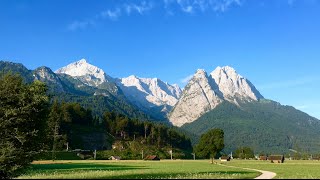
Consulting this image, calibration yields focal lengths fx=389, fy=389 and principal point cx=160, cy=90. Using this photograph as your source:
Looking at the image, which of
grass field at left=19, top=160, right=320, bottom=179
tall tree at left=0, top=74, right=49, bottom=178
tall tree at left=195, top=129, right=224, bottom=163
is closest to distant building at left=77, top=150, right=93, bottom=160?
tall tree at left=195, top=129, right=224, bottom=163

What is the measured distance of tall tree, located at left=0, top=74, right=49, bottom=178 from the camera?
152 ft

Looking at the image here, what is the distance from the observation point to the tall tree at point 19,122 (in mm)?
46281

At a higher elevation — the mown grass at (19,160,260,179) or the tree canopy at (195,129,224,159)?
the tree canopy at (195,129,224,159)

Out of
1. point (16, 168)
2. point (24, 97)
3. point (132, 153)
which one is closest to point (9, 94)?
point (24, 97)

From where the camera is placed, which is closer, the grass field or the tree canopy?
the grass field

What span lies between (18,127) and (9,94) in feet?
13.9

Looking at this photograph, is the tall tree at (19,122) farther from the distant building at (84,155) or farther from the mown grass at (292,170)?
the distant building at (84,155)

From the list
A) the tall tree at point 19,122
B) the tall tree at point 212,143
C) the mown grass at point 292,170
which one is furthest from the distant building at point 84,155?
the tall tree at point 19,122

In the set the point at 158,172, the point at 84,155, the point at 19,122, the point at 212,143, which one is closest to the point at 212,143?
the point at 212,143

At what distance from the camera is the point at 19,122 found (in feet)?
156

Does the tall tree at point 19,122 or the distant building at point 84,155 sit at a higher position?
the tall tree at point 19,122

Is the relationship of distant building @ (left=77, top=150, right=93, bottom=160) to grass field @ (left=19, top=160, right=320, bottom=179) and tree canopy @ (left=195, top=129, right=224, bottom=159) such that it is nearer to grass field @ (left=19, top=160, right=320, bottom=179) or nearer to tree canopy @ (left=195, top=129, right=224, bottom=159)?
tree canopy @ (left=195, top=129, right=224, bottom=159)

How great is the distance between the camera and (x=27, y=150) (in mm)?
48844

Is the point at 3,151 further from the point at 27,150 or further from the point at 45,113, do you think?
the point at 45,113
